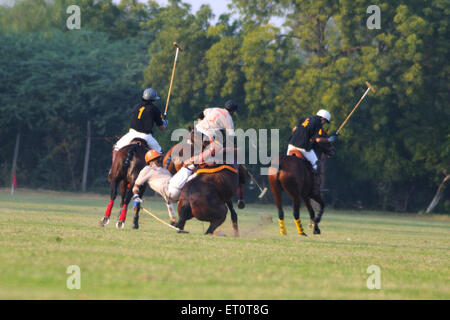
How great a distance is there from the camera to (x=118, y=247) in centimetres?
1123

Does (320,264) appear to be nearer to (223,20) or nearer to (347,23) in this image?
(347,23)

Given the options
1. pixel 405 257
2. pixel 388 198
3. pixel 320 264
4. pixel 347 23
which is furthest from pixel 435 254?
pixel 388 198

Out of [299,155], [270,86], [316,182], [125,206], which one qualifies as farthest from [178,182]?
[270,86]

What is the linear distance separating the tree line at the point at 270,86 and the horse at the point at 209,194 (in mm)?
26017

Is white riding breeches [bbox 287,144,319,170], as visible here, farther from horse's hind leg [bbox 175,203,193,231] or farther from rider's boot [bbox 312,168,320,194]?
horse's hind leg [bbox 175,203,193,231]

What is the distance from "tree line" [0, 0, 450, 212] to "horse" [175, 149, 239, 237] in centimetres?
2602

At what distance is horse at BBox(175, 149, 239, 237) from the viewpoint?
14461 mm

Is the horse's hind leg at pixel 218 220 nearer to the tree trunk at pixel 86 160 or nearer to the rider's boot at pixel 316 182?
the rider's boot at pixel 316 182

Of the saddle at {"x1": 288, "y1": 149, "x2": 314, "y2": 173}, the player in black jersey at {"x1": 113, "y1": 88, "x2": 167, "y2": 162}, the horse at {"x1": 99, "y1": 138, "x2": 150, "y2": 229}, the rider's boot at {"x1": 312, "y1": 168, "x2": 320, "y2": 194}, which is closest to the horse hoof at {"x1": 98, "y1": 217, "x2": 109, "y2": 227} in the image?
the horse at {"x1": 99, "y1": 138, "x2": 150, "y2": 229}

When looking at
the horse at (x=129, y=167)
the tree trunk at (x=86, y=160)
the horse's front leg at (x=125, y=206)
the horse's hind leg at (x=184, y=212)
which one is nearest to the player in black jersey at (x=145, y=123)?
the horse at (x=129, y=167)

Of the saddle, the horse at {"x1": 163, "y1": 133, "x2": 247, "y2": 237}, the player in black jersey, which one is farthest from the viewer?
the saddle

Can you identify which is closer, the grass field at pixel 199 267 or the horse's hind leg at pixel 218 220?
the grass field at pixel 199 267

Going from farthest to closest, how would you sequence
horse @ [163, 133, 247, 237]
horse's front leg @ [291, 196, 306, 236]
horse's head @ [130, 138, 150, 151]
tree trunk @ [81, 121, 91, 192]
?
1. tree trunk @ [81, 121, 91, 192]
2. horse's front leg @ [291, 196, 306, 236]
3. horse's head @ [130, 138, 150, 151]
4. horse @ [163, 133, 247, 237]

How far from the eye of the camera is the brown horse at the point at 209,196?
14461mm
